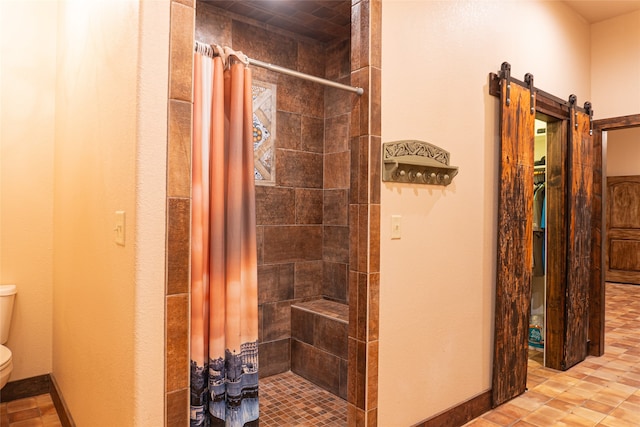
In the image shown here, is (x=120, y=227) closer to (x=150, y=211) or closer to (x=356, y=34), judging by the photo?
(x=150, y=211)

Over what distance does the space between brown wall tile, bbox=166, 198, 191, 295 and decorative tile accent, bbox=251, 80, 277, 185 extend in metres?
1.93

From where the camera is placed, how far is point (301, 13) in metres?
3.21

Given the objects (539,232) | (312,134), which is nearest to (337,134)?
(312,134)

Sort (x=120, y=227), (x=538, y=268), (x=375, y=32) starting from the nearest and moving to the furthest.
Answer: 1. (x=120, y=227)
2. (x=375, y=32)
3. (x=538, y=268)

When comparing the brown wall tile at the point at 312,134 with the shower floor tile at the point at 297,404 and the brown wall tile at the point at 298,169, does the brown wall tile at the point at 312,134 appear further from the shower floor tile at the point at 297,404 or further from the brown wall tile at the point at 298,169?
the shower floor tile at the point at 297,404

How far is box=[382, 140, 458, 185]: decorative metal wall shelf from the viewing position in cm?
204

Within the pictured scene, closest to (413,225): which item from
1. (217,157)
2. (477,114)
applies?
(477,114)

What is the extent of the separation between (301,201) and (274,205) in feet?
0.95

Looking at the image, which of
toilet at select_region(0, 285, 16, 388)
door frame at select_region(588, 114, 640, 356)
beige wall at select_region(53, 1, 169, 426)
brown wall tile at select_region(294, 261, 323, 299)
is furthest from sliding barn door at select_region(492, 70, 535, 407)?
toilet at select_region(0, 285, 16, 388)

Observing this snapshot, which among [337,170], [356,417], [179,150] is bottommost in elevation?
[356,417]

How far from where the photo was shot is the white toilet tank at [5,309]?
8.59 feet

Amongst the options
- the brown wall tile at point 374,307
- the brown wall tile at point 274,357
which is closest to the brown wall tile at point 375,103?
the brown wall tile at point 374,307

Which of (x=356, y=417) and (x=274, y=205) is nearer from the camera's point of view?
(x=356, y=417)

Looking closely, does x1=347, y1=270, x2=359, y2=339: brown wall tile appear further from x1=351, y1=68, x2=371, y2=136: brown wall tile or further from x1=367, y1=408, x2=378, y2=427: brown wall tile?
x1=351, y1=68, x2=371, y2=136: brown wall tile
